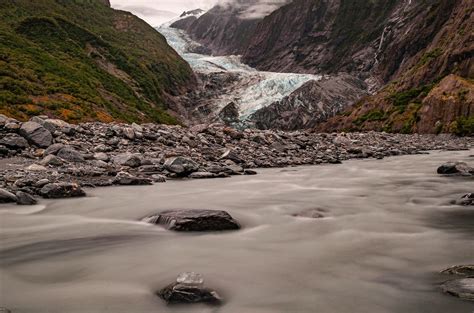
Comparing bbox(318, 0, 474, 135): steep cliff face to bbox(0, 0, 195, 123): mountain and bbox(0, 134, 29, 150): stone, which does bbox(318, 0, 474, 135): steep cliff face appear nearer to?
bbox(0, 0, 195, 123): mountain

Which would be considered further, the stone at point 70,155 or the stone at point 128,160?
the stone at point 128,160

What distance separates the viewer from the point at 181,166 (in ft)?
52.8

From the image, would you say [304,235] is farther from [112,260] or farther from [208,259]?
[112,260]

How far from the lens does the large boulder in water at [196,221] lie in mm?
8016

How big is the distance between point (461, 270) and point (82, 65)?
203 feet

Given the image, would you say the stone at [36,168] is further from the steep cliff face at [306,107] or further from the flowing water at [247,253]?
the steep cliff face at [306,107]

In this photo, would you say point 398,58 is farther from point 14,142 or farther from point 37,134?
point 14,142

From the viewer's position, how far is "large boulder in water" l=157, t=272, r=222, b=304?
4.66m

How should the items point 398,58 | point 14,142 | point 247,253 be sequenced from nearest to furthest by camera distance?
point 247,253
point 14,142
point 398,58

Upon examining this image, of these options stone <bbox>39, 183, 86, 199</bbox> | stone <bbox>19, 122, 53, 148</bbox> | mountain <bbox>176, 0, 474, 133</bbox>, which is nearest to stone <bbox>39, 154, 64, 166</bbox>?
stone <bbox>19, 122, 53, 148</bbox>

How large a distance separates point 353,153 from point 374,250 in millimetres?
22630

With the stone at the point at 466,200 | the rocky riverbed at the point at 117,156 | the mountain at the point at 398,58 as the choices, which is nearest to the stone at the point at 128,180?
the rocky riverbed at the point at 117,156

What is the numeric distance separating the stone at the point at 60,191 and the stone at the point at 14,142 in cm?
635

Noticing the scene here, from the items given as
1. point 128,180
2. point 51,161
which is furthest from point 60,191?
point 51,161
